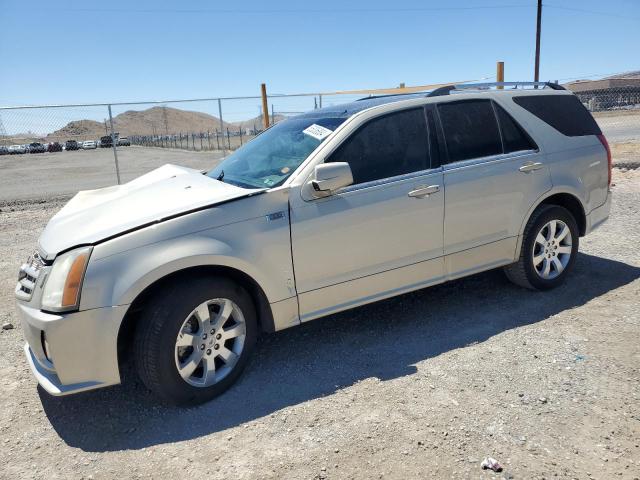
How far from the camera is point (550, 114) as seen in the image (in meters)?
4.63

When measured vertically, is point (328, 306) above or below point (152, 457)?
above

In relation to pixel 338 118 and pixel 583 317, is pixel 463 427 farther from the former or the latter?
pixel 338 118

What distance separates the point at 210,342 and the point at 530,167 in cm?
305

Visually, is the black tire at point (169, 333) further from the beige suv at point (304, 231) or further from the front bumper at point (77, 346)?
the front bumper at point (77, 346)

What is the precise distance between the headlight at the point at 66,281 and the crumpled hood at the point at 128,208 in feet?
0.28

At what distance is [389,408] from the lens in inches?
119

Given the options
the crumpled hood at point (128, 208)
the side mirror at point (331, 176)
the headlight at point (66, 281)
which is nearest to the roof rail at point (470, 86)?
the side mirror at point (331, 176)

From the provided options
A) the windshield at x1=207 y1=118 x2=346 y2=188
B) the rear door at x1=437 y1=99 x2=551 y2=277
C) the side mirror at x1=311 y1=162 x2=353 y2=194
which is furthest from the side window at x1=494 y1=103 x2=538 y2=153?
the side mirror at x1=311 y1=162 x2=353 y2=194

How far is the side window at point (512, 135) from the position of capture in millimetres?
4316

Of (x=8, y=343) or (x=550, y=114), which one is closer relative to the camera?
(x=8, y=343)

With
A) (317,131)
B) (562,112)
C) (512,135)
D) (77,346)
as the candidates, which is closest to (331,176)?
(317,131)

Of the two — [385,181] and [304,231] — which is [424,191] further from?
[304,231]

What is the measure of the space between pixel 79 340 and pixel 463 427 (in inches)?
87.2

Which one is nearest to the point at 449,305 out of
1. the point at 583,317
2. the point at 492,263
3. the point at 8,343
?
the point at 492,263
